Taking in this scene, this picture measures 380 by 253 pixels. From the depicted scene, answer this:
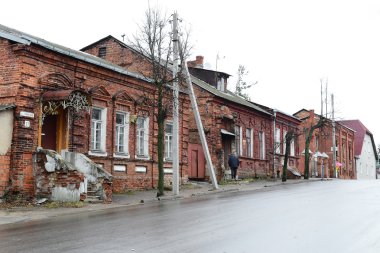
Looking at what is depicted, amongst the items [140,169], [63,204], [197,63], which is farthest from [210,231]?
[197,63]

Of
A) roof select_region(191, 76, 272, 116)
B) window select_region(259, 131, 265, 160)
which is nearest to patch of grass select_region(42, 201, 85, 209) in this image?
roof select_region(191, 76, 272, 116)

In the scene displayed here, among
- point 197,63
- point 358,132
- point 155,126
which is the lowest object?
point 155,126

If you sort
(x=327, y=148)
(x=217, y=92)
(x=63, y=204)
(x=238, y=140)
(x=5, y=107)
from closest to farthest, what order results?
(x=63, y=204), (x=5, y=107), (x=217, y=92), (x=238, y=140), (x=327, y=148)

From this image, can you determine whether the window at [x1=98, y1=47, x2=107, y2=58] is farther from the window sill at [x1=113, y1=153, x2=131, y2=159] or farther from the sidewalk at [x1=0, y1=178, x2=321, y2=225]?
the sidewalk at [x1=0, y1=178, x2=321, y2=225]

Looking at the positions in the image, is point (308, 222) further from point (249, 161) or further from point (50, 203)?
point (249, 161)

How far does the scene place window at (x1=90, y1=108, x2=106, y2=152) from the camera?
2019 cm

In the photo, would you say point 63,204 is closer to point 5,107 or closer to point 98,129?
point 5,107

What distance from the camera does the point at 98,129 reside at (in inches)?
808

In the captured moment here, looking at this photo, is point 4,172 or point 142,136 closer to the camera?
point 4,172

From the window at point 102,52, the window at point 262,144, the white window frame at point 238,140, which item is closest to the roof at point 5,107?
the window at point 102,52

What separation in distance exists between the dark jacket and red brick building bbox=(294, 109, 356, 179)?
1564cm

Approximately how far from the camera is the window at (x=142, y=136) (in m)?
22.9

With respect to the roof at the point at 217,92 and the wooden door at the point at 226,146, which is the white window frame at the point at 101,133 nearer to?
the roof at the point at 217,92

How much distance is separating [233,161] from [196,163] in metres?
2.77
